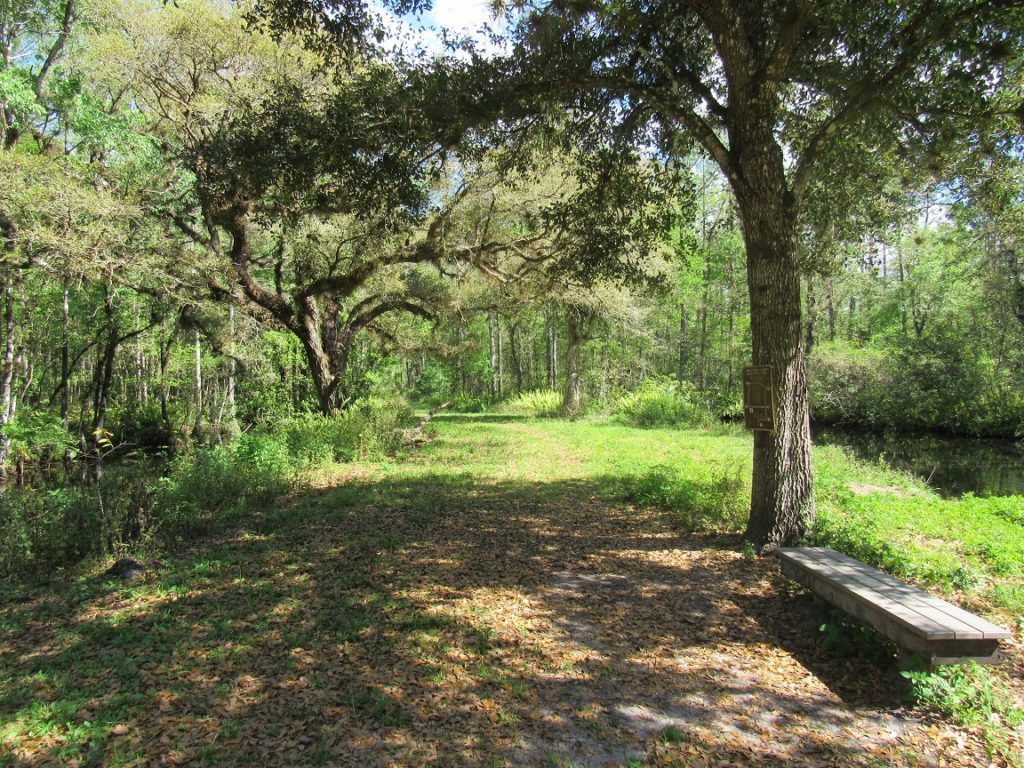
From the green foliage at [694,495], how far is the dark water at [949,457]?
551 cm

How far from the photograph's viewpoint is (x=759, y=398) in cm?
537

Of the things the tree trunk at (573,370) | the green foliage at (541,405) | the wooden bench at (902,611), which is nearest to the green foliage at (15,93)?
the wooden bench at (902,611)

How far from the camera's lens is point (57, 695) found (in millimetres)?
3135

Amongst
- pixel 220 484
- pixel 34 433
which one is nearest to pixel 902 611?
pixel 220 484

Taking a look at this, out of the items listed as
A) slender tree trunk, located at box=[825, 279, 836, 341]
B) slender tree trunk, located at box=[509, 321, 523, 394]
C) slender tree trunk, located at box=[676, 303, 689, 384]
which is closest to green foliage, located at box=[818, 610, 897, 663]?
slender tree trunk, located at box=[825, 279, 836, 341]

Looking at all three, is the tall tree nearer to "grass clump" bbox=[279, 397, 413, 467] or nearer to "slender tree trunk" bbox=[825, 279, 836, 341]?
"grass clump" bbox=[279, 397, 413, 467]

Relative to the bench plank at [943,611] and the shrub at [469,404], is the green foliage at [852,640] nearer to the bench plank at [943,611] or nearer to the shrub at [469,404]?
the bench plank at [943,611]

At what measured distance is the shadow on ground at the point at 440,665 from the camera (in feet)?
8.96

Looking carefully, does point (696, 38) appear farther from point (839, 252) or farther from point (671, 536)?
point (671, 536)

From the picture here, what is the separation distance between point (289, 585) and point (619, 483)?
5.33 m

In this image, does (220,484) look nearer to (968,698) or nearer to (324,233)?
(324,233)

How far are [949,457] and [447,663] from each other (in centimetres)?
1646

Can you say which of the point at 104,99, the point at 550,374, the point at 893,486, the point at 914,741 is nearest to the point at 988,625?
the point at 914,741

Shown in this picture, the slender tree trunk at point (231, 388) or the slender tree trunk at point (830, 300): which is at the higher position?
the slender tree trunk at point (830, 300)
